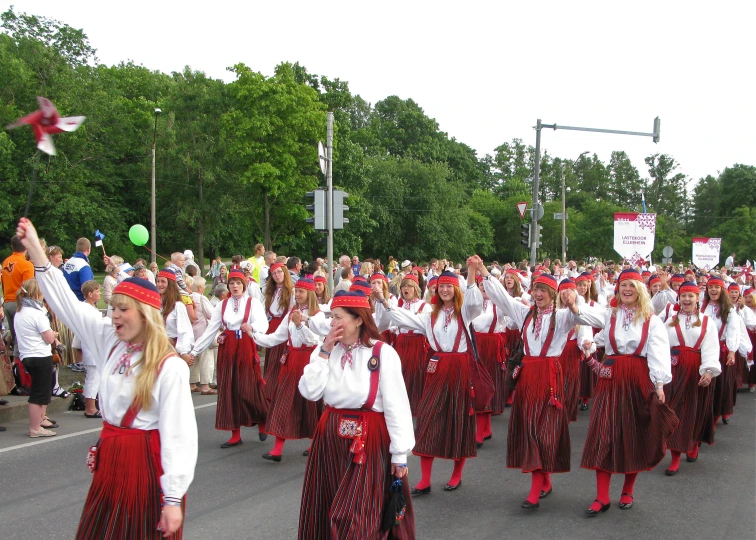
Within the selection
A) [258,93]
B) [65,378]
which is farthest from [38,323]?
[258,93]

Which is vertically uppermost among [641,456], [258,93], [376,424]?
[258,93]

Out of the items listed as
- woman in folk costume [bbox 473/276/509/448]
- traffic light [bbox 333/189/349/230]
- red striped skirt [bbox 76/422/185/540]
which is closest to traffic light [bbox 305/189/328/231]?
traffic light [bbox 333/189/349/230]

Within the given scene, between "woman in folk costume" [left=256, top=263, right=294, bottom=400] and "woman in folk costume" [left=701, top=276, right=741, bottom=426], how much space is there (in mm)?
5095

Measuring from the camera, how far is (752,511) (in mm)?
6371

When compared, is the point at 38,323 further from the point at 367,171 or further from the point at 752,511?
the point at 367,171

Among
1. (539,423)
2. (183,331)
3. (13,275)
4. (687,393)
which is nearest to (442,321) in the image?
(539,423)

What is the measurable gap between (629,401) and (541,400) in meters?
0.76

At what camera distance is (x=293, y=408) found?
789 cm

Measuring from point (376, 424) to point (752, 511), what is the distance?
12.9 feet

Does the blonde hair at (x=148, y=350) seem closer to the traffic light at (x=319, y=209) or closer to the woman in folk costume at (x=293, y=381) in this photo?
the woman in folk costume at (x=293, y=381)

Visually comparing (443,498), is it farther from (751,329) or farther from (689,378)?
(751,329)

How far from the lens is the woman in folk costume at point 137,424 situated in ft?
10.9

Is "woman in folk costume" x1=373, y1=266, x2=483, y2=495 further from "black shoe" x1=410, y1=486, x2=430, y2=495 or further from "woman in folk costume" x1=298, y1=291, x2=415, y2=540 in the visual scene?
"woman in folk costume" x1=298, y1=291, x2=415, y2=540

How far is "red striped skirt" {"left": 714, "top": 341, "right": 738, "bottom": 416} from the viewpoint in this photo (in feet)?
30.3
